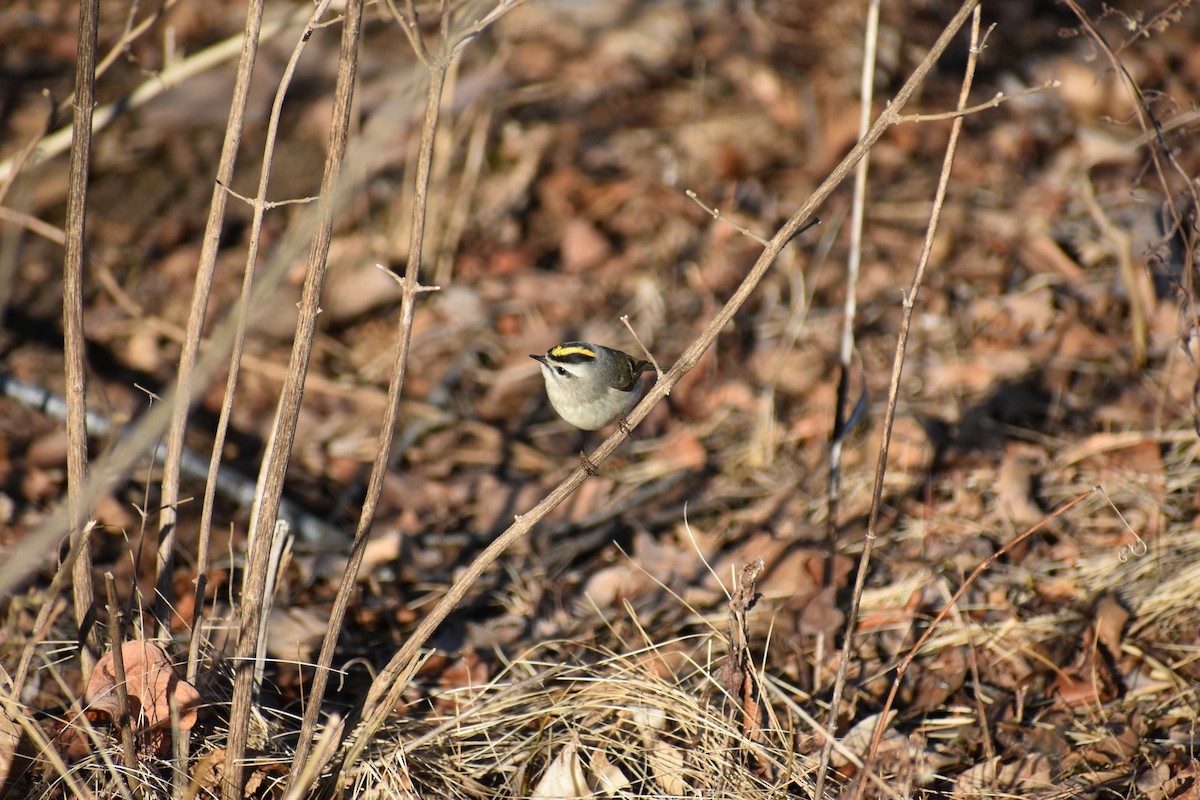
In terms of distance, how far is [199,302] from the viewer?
8.84 feet

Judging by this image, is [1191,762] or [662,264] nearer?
[1191,762]

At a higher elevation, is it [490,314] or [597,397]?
[597,397]

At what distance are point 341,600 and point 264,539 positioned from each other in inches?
10.9

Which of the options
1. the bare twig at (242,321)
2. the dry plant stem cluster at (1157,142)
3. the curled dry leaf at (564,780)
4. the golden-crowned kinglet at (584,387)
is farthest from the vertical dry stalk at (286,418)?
the dry plant stem cluster at (1157,142)

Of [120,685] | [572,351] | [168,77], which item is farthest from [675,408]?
[120,685]

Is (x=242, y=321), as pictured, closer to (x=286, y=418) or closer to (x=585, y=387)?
(x=286, y=418)

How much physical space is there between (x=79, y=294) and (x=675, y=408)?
3.42m

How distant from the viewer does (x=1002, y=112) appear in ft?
23.4

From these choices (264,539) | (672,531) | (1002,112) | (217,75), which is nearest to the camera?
(264,539)

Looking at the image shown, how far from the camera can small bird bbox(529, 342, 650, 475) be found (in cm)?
393

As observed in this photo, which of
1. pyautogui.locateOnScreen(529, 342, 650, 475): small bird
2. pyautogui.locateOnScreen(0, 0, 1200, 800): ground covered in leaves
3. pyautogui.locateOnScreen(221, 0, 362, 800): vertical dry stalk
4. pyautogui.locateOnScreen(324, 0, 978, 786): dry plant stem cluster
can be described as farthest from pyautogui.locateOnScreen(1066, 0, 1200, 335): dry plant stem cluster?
pyautogui.locateOnScreen(529, 342, 650, 475): small bird

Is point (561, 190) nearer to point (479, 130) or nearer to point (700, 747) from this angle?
point (479, 130)

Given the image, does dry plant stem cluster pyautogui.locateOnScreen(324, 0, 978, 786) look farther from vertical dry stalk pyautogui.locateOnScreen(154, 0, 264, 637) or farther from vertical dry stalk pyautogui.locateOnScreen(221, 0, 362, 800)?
vertical dry stalk pyautogui.locateOnScreen(154, 0, 264, 637)

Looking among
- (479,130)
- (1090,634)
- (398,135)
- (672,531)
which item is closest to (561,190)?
(479,130)
